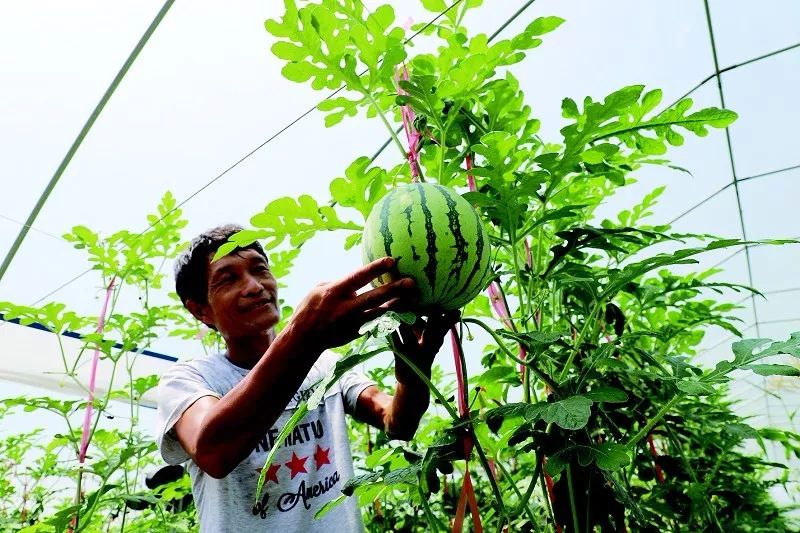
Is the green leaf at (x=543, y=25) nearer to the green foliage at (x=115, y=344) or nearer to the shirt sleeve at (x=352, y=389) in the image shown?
the shirt sleeve at (x=352, y=389)

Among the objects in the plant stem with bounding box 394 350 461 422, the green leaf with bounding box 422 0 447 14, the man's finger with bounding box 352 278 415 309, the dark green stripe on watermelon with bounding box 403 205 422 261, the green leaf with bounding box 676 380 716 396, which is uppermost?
the green leaf with bounding box 422 0 447 14

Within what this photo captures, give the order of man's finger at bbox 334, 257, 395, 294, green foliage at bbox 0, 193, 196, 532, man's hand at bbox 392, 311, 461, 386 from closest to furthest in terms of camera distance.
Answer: man's finger at bbox 334, 257, 395, 294 < man's hand at bbox 392, 311, 461, 386 < green foliage at bbox 0, 193, 196, 532

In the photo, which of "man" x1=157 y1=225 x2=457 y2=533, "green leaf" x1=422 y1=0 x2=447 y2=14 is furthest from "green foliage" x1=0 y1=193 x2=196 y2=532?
"green leaf" x1=422 y1=0 x2=447 y2=14

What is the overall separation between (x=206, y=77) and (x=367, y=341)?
11.3 feet

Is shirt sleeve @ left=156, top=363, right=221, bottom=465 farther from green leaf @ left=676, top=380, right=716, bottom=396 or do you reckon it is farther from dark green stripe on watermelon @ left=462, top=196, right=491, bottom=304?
green leaf @ left=676, top=380, right=716, bottom=396

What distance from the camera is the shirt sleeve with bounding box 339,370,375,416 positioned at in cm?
170

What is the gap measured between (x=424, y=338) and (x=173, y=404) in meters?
0.72

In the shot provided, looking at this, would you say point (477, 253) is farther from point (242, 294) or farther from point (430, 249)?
point (242, 294)

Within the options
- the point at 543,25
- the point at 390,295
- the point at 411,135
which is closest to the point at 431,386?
the point at 390,295

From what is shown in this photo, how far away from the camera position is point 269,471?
145 centimetres

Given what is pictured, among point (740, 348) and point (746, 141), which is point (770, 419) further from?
point (740, 348)

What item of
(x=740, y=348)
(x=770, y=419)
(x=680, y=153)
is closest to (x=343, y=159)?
(x=680, y=153)

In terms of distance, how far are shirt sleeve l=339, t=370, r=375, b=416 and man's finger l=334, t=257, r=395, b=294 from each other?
0.94 m

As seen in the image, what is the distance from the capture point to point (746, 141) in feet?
13.4
